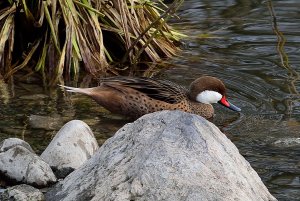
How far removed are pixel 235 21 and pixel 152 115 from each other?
669 centimetres

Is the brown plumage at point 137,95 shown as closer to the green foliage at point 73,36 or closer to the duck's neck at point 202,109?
the duck's neck at point 202,109

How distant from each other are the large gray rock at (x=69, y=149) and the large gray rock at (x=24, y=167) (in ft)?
0.66

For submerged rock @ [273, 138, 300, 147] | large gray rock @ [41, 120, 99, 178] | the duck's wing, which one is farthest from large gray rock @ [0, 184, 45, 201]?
the duck's wing

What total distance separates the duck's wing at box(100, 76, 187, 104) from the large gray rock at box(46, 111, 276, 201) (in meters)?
3.14

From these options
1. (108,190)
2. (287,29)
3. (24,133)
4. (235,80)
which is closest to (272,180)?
(108,190)

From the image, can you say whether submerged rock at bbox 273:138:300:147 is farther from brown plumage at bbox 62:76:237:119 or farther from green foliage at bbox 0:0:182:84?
green foliage at bbox 0:0:182:84

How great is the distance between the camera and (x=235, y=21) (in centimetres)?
1194

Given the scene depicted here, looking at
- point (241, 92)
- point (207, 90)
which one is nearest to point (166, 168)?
point (207, 90)

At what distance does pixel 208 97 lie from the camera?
902 centimetres

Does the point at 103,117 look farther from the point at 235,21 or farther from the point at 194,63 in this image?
the point at 235,21

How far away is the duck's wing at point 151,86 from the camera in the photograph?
28.3 feet

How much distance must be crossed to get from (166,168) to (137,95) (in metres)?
3.63

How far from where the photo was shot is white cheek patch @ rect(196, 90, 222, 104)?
29.0ft

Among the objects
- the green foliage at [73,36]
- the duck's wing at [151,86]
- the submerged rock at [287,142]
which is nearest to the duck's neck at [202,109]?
the duck's wing at [151,86]
